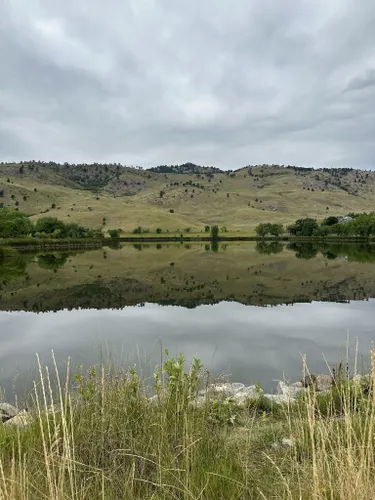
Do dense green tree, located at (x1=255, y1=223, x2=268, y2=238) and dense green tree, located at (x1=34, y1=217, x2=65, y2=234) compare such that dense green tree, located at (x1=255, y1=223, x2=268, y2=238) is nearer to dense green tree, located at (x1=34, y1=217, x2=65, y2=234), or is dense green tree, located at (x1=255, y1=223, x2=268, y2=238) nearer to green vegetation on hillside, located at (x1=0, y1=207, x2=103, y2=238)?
green vegetation on hillside, located at (x1=0, y1=207, x2=103, y2=238)

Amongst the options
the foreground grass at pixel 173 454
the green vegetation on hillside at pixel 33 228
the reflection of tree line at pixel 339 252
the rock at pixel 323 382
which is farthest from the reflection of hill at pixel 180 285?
the green vegetation on hillside at pixel 33 228

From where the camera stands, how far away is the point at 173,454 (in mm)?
5039

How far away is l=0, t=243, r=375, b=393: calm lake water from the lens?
1616cm

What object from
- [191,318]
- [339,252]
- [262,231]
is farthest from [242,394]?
[262,231]

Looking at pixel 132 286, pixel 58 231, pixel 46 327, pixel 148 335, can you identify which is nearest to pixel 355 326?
pixel 148 335

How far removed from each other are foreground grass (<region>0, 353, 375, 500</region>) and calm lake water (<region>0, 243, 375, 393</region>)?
137cm

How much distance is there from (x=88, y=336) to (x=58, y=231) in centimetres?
9628

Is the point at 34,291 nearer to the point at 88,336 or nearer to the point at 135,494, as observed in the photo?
the point at 88,336

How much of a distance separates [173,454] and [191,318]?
20.9 meters

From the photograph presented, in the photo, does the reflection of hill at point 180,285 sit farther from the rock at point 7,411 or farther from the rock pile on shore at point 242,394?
the rock at point 7,411

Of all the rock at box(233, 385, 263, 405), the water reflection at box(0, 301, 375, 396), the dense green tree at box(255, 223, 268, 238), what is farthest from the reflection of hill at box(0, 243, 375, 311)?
the dense green tree at box(255, 223, 268, 238)

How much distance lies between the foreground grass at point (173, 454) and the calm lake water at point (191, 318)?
137 cm

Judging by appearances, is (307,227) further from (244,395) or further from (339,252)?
(244,395)

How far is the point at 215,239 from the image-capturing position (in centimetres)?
14000
